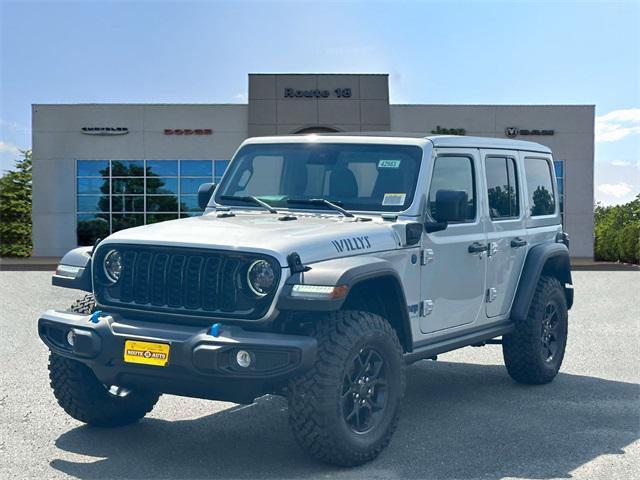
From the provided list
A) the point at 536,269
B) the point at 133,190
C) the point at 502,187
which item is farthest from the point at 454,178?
the point at 133,190

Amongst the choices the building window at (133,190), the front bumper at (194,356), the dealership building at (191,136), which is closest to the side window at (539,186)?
the front bumper at (194,356)

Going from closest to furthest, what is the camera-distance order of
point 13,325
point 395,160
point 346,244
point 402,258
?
point 346,244 < point 402,258 < point 395,160 < point 13,325

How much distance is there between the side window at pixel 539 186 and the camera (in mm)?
9000

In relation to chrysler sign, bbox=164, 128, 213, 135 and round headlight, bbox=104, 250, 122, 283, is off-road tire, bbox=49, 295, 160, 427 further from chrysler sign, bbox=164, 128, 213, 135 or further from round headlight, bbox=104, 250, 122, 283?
chrysler sign, bbox=164, 128, 213, 135

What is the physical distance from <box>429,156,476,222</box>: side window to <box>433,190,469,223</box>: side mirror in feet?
1.01

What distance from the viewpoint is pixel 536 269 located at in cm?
854

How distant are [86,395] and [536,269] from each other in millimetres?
4081

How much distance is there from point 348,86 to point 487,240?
32.7 m

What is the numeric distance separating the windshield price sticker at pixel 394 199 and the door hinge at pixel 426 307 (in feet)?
2.41

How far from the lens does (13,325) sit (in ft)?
43.6

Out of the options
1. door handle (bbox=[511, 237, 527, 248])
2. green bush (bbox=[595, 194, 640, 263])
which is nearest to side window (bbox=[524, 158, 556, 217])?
door handle (bbox=[511, 237, 527, 248])

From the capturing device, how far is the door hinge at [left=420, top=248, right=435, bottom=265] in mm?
6883

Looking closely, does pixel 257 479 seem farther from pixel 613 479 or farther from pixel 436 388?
pixel 436 388

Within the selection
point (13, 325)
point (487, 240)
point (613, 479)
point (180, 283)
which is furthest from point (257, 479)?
point (13, 325)
